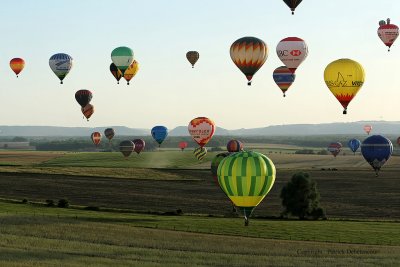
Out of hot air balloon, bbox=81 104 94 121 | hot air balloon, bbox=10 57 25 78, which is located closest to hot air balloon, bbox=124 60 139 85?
hot air balloon, bbox=10 57 25 78

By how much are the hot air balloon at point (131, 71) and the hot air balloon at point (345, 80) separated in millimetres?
33711

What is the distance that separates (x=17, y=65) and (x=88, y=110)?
1434 cm

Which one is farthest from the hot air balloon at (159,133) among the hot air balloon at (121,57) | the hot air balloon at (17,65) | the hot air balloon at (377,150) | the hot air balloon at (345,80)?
the hot air balloon at (345,80)

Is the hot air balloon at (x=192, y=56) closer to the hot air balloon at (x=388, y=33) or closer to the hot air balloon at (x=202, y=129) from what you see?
the hot air balloon at (x=202, y=129)

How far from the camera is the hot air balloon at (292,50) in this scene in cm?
6184

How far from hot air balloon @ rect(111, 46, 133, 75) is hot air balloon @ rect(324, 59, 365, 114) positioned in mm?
27876

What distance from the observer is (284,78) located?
73.4 meters

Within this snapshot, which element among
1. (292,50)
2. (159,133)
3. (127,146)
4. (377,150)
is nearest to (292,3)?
(292,50)

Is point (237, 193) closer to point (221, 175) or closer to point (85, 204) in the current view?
point (221, 175)

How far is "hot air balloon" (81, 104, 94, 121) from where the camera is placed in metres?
105

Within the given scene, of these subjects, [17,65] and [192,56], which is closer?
[192,56]

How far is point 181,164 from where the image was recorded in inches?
5251

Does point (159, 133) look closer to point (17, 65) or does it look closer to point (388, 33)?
point (17, 65)

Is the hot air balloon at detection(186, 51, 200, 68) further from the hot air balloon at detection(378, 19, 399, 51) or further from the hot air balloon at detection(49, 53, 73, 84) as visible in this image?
the hot air balloon at detection(378, 19, 399, 51)
